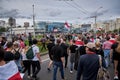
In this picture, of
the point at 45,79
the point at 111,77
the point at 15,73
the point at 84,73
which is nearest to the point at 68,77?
the point at 45,79

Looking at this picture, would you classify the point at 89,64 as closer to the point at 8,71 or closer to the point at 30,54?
the point at 8,71

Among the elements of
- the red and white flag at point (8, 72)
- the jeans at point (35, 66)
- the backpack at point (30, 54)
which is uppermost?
the red and white flag at point (8, 72)

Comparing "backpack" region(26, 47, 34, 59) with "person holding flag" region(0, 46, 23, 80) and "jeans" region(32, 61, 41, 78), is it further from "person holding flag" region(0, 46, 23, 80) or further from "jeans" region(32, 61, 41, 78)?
"person holding flag" region(0, 46, 23, 80)

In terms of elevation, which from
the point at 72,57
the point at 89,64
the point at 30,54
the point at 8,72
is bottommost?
the point at 72,57

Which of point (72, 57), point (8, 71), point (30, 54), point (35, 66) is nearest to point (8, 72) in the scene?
point (8, 71)

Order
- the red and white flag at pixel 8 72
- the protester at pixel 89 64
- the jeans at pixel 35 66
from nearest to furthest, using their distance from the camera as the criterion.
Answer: the red and white flag at pixel 8 72 → the protester at pixel 89 64 → the jeans at pixel 35 66

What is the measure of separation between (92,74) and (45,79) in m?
5.75

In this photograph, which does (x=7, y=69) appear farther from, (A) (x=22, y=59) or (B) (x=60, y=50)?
(A) (x=22, y=59)

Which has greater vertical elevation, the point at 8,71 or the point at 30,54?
the point at 8,71

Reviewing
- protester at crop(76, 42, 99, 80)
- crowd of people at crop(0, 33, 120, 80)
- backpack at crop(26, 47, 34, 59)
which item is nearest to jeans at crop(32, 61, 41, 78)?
crowd of people at crop(0, 33, 120, 80)

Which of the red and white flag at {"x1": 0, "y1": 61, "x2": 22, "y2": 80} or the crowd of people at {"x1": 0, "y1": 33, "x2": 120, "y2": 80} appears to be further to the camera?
the crowd of people at {"x1": 0, "y1": 33, "x2": 120, "y2": 80}

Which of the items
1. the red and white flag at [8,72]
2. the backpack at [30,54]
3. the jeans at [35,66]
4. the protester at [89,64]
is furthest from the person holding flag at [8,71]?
the jeans at [35,66]

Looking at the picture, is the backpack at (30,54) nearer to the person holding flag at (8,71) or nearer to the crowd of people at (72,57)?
the crowd of people at (72,57)

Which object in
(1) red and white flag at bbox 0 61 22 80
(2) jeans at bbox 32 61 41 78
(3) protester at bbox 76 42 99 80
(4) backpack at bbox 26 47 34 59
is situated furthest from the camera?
(2) jeans at bbox 32 61 41 78
